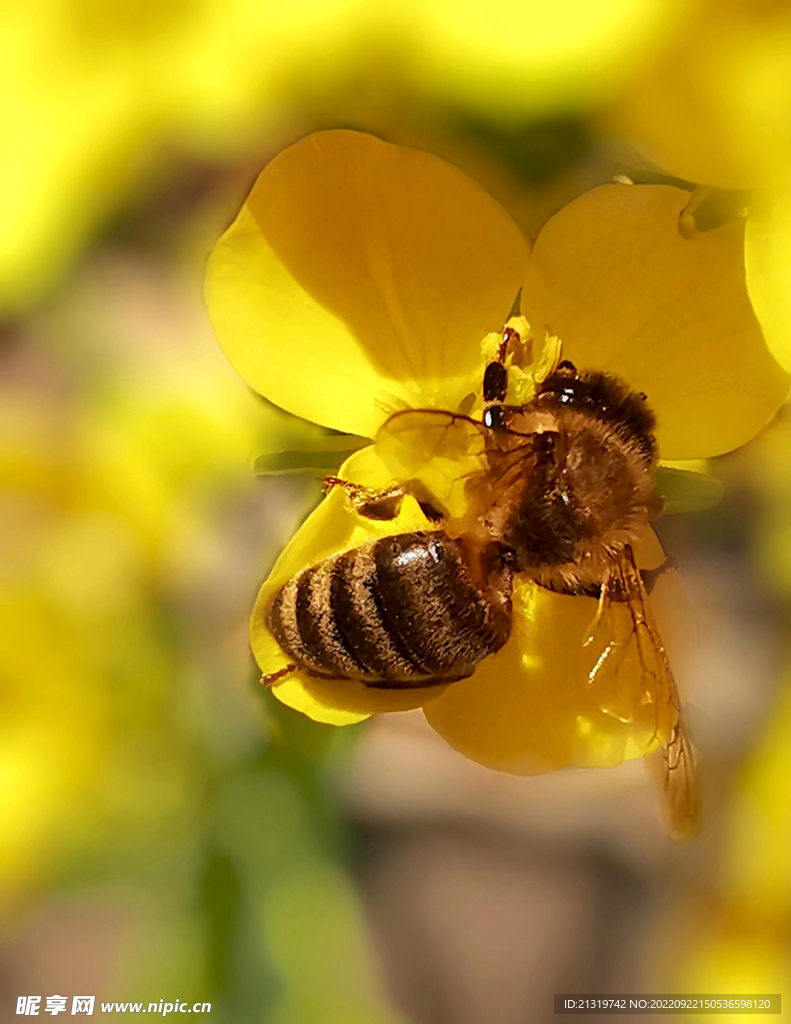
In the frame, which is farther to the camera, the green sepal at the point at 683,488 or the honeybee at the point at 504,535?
the green sepal at the point at 683,488

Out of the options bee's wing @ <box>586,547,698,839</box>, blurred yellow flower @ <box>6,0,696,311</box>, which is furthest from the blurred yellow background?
bee's wing @ <box>586,547,698,839</box>

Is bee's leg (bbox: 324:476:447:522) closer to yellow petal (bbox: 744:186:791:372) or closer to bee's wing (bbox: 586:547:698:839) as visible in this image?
bee's wing (bbox: 586:547:698:839)

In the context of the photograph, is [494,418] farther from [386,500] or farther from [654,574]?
[654,574]

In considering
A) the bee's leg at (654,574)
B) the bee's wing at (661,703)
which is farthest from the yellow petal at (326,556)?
the bee's leg at (654,574)

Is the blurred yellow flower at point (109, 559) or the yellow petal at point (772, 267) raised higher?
the yellow petal at point (772, 267)

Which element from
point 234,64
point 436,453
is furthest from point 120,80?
point 436,453

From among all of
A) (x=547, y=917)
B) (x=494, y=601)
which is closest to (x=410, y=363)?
(x=494, y=601)

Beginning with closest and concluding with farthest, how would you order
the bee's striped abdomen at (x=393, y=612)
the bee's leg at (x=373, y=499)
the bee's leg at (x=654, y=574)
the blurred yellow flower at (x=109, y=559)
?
the bee's striped abdomen at (x=393, y=612)
the bee's leg at (x=373, y=499)
the bee's leg at (x=654, y=574)
the blurred yellow flower at (x=109, y=559)

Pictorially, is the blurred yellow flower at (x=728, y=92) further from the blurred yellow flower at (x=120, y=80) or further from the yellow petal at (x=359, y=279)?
the blurred yellow flower at (x=120, y=80)
